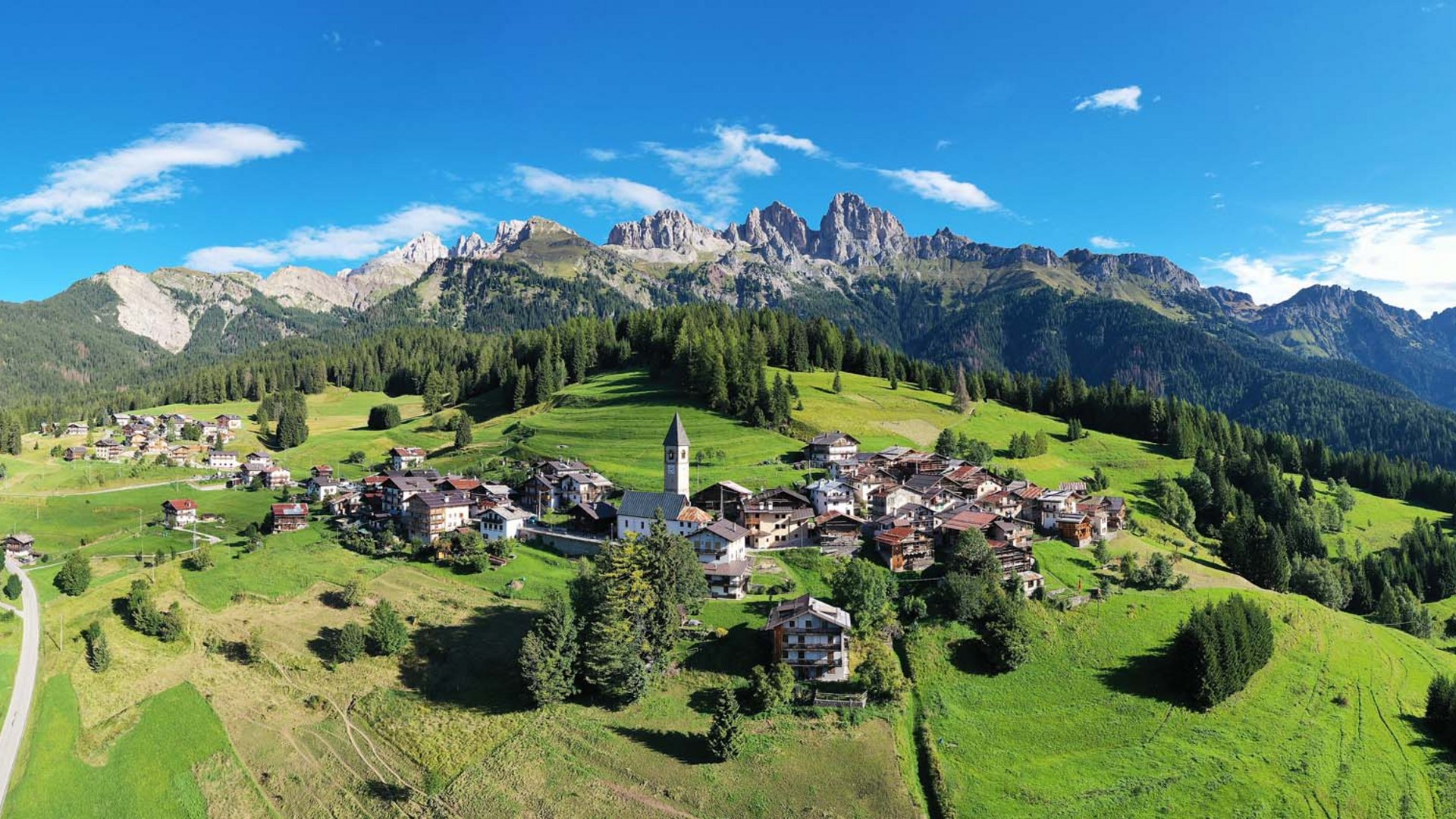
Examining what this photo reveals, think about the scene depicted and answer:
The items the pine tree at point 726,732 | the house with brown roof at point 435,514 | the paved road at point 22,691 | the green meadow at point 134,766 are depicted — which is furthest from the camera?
the house with brown roof at point 435,514

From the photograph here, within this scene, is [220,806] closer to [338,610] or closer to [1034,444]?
[338,610]

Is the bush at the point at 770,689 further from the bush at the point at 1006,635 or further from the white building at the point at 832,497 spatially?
the white building at the point at 832,497

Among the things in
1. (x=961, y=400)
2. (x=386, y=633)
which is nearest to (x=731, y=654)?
(x=386, y=633)

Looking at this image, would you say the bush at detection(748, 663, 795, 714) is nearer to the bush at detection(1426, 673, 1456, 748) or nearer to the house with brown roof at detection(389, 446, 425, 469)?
the bush at detection(1426, 673, 1456, 748)

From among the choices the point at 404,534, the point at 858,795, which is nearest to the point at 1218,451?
the point at 858,795

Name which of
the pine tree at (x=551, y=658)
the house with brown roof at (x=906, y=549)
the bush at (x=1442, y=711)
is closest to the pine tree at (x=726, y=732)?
the pine tree at (x=551, y=658)

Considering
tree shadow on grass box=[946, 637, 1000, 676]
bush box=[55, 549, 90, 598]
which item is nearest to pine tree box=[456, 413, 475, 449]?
bush box=[55, 549, 90, 598]
